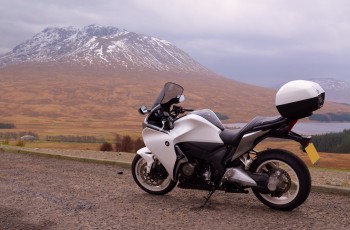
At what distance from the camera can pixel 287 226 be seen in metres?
5.30

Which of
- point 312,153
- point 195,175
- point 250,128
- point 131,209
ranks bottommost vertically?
point 131,209

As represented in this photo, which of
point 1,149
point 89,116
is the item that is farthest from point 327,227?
point 89,116

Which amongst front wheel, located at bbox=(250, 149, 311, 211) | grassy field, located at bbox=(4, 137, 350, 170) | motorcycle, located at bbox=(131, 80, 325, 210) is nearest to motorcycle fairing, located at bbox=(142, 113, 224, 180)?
motorcycle, located at bbox=(131, 80, 325, 210)

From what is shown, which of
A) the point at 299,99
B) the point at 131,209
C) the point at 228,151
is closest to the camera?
the point at 299,99

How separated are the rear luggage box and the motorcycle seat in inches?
5.9

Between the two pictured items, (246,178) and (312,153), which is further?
(246,178)

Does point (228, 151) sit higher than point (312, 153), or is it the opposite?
point (312, 153)

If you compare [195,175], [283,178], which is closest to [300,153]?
[195,175]

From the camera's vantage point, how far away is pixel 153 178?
280 inches

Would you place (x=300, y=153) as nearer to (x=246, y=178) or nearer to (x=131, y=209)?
(x=246, y=178)

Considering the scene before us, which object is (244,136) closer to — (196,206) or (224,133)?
(224,133)

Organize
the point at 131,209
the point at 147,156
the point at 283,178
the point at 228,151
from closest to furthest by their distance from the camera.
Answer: the point at 283,178 < the point at 228,151 < the point at 131,209 < the point at 147,156

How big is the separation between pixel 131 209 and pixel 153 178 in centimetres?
99

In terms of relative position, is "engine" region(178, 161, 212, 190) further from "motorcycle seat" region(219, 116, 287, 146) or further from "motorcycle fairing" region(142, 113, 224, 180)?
"motorcycle seat" region(219, 116, 287, 146)
